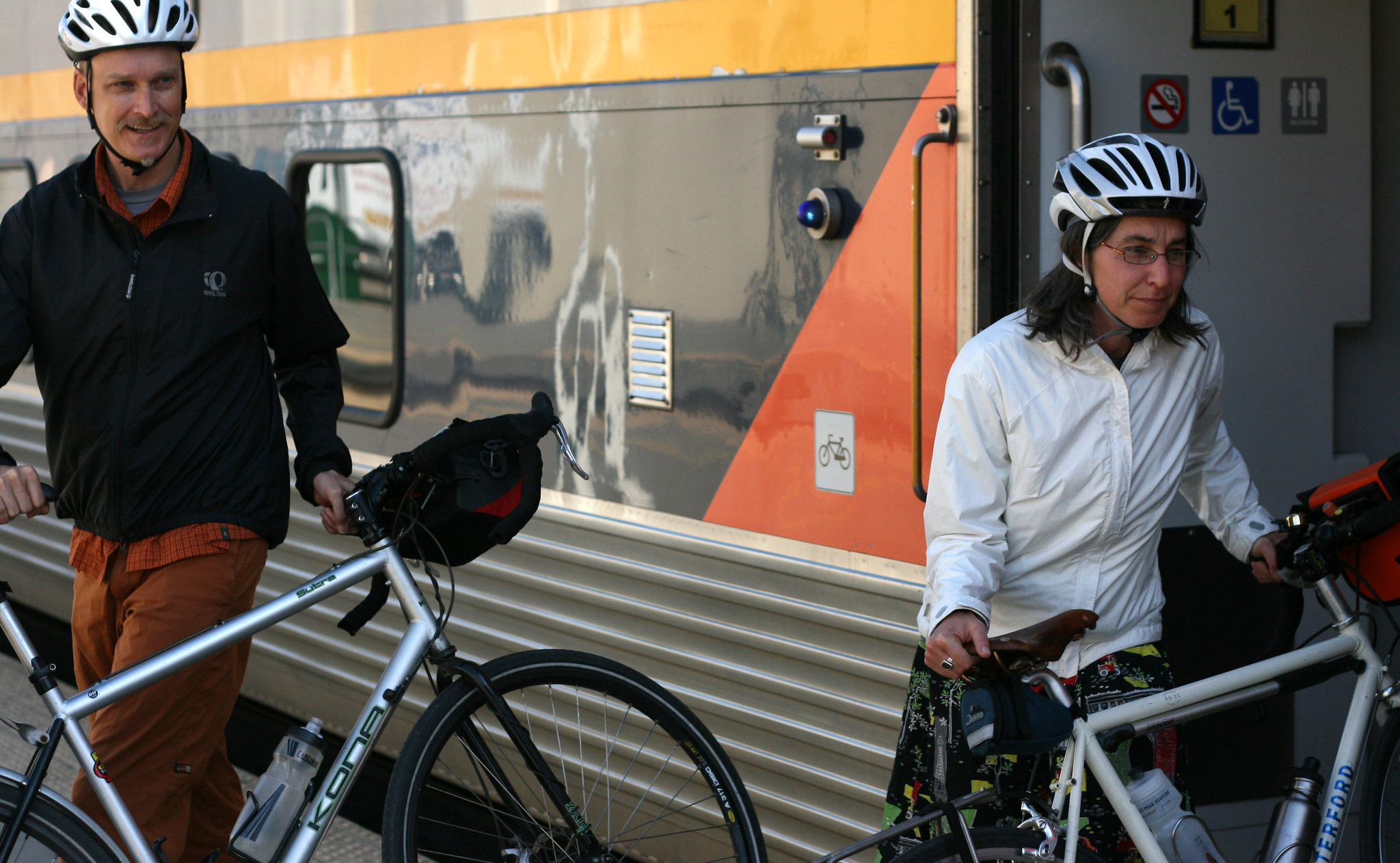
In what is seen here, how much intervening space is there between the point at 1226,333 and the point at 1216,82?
523 millimetres

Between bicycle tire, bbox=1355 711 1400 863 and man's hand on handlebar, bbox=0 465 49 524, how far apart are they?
2242 mm

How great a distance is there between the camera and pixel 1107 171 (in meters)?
2.40

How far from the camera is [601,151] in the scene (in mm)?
3715

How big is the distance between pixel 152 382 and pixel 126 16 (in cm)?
66

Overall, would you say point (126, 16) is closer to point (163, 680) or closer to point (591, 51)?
point (163, 680)

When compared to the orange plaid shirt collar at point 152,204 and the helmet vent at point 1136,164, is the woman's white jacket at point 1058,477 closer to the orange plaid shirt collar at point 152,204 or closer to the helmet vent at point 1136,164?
the helmet vent at point 1136,164

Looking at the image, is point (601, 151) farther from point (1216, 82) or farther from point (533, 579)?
point (1216, 82)

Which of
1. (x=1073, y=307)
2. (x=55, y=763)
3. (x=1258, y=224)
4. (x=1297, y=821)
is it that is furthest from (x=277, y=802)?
(x=1258, y=224)

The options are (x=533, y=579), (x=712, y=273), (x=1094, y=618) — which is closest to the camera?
(x=1094, y=618)

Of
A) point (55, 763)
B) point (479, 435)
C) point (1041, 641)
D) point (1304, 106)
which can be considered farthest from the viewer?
point (55, 763)

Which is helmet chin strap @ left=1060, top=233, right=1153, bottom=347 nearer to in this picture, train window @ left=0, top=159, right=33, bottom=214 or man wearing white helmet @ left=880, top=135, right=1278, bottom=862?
man wearing white helmet @ left=880, top=135, right=1278, bottom=862

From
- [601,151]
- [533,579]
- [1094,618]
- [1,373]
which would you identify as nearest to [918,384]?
[1094,618]

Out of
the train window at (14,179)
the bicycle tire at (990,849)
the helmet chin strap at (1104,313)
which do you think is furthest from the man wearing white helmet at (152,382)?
the train window at (14,179)

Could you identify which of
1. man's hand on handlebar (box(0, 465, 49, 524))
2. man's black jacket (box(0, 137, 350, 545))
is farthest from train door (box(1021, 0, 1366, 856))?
man's hand on handlebar (box(0, 465, 49, 524))
